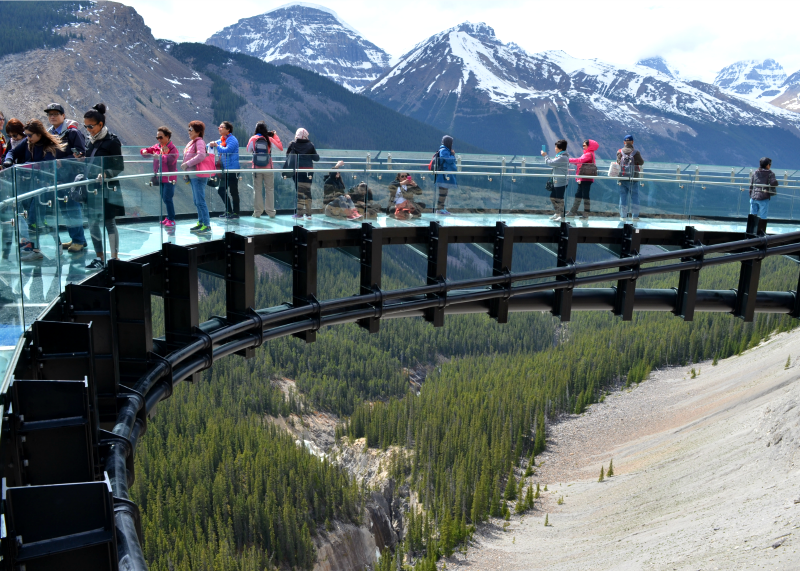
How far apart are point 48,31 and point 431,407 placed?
143430mm

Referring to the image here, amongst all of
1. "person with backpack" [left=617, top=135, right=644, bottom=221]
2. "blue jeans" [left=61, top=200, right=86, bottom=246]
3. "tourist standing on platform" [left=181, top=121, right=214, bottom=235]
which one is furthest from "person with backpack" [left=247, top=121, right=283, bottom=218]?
"person with backpack" [left=617, top=135, right=644, bottom=221]

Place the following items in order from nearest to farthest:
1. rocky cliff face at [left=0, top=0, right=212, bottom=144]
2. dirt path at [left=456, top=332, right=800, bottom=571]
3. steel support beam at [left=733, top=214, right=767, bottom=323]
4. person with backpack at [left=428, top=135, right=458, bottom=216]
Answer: person with backpack at [left=428, top=135, right=458, bottom=216] → steel support beam at [left=733, top=214, right=767, bottom=323] → dirt path at [left=456, top=332, right=800, bottom=571] → rocky cliff face at [left=0, top=0, right=212, bottom=144]

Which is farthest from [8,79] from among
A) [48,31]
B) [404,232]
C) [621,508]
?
[404,232]

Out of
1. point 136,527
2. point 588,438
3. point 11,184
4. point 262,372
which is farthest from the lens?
point 262,372

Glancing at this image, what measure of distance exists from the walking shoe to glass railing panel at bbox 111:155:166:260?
267 centimetres

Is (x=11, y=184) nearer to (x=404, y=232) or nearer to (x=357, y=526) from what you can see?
(x=404, y=232)

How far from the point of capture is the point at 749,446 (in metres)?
57.1

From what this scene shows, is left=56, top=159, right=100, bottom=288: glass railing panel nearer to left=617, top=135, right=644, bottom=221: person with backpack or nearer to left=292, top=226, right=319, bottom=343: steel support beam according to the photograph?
left=292, top=226, right=319, bottom=343: steel support beam

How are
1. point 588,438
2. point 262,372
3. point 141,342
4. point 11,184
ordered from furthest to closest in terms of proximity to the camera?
point 262,372 < point 588,438 < point 141,342 < point 11,184

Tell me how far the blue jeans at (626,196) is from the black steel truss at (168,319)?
0.48m

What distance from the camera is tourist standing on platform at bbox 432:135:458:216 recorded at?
60.4ft

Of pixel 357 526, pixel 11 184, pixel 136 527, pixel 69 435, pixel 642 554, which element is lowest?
pixel 357 526

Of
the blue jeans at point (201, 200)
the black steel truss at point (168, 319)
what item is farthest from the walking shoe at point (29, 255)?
the blue jeans at point (201, 200)

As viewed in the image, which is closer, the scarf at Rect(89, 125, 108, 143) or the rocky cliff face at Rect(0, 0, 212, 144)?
the scarf at Rect(89, 125, 108, 143)
